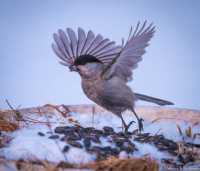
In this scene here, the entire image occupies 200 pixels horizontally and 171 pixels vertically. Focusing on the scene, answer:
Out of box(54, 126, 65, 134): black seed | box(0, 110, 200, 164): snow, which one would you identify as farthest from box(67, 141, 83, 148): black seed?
box(54, 126, 65, 134): black seed

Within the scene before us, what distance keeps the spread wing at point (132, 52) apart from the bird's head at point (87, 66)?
5cm

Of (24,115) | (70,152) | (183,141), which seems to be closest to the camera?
(70,152)

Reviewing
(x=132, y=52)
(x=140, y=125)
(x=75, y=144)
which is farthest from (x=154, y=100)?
(x=75, y=144)

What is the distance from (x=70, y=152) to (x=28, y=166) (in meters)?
0.27

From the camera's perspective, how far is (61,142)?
1.86 m

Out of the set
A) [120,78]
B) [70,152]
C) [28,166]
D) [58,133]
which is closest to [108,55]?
[120,78]

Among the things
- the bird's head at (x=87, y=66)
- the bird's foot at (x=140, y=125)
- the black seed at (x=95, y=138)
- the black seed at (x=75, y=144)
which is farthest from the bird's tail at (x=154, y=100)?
the black seed at (x=75, y=144)

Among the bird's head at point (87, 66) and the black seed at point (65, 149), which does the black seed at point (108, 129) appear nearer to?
the bird's head at point (87, 66)

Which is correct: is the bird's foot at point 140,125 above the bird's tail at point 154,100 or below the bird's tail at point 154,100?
below

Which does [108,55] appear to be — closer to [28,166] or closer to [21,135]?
[21,135]

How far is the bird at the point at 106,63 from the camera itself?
2.29m

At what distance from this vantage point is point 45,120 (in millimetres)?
2309

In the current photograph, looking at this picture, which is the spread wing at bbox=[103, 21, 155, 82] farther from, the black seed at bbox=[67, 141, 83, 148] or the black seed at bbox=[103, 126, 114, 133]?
the black seed at bbox=[67, 141, 83, 148]

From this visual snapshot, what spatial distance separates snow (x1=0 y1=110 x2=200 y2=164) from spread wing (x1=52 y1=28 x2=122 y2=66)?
318 mm
